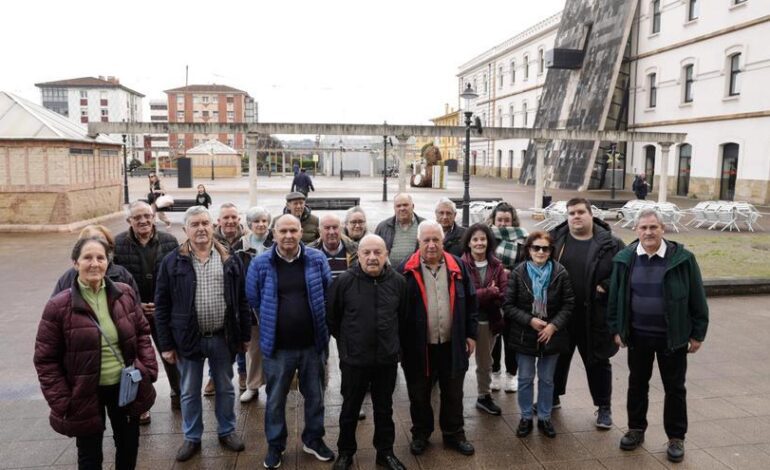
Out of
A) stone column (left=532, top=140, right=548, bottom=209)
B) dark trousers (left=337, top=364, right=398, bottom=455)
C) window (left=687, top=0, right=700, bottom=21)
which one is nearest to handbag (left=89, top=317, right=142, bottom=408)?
dark trousers (left=337, top=364, right=398, bottom=455)

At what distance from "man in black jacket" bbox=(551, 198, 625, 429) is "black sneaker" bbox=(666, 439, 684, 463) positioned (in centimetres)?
53

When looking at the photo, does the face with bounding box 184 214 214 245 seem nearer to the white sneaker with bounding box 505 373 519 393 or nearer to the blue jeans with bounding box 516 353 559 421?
the blue jeans with bounding box 516 353 559 421

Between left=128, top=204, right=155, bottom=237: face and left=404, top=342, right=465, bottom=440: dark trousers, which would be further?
left=128, top=204, right=155, bottom=237: face

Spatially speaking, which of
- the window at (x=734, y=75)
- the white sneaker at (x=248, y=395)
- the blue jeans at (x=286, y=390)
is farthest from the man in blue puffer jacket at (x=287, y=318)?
the window at (x=734, y=75)

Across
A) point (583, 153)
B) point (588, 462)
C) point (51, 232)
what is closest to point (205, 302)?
point (588, 462)

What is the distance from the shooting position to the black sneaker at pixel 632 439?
437 centimetres

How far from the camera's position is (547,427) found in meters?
4.61

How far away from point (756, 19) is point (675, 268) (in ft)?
88.6

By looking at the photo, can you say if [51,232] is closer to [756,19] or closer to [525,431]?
[525,431]

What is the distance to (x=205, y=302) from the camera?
4223 mm

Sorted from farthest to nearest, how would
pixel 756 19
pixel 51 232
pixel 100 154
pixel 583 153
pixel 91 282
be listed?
1. pixel 583 153
2. pixel 756 19
3. pixel 100 154
4. pixel 51 232
5. pixel 91 282

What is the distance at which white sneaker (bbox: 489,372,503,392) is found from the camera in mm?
5594

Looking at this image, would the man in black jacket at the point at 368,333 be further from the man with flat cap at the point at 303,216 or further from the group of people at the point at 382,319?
the man with flat cap at the point at 303,216

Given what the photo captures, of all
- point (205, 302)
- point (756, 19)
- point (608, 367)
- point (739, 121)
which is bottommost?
point (608, 367)
